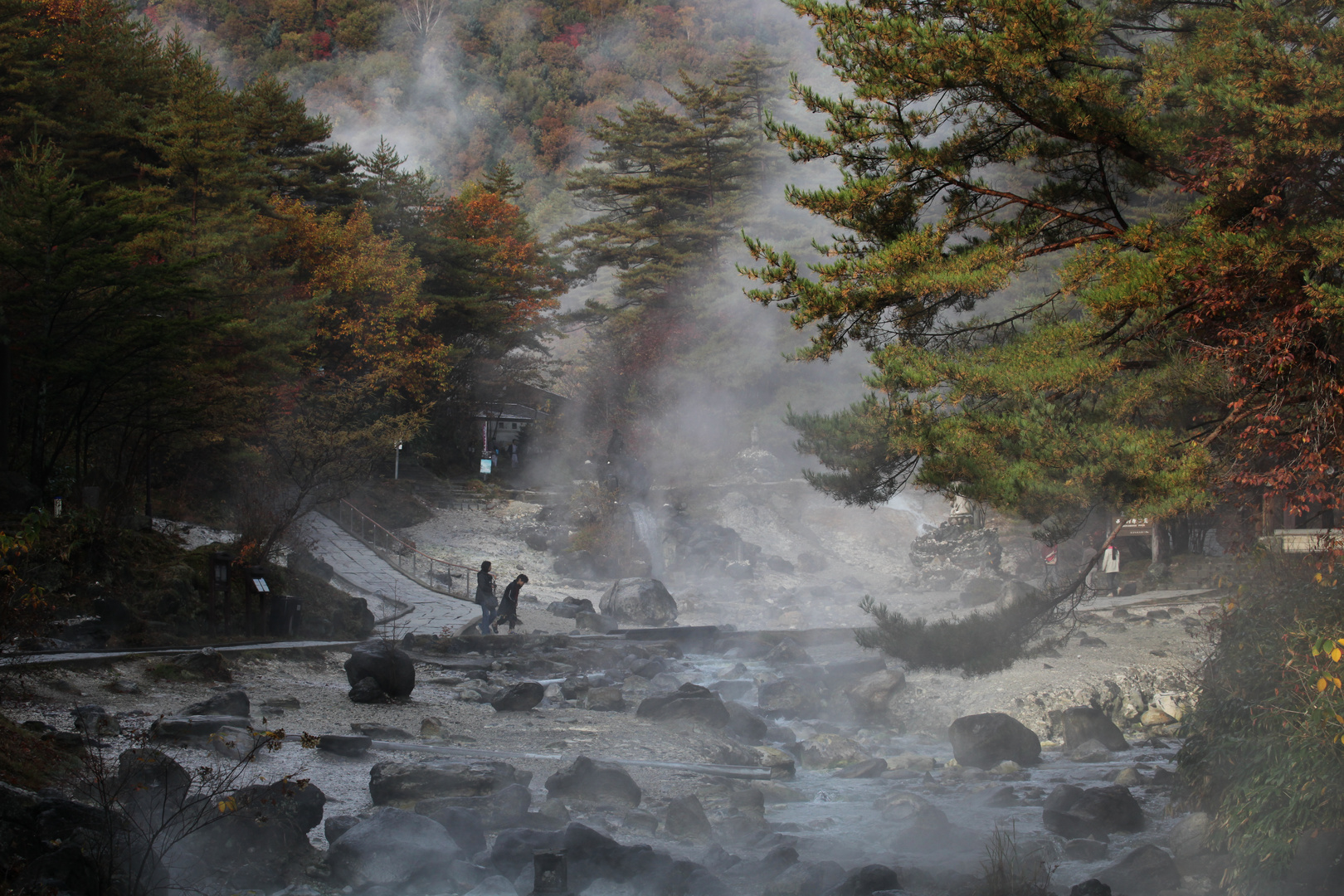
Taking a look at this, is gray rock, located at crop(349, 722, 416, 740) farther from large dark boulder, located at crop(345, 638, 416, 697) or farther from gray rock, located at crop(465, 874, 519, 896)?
gray rock, located at crop(465, 874, 519, 896)

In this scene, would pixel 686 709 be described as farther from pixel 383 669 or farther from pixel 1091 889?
pixel 1091 889

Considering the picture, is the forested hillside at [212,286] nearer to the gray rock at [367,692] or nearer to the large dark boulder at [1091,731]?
the gray rock at [367,692]

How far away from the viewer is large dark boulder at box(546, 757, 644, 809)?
31.7ft

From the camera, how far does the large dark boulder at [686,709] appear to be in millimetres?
13625

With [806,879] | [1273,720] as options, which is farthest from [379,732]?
[1273,720]

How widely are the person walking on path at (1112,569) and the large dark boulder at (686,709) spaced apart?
488 inches

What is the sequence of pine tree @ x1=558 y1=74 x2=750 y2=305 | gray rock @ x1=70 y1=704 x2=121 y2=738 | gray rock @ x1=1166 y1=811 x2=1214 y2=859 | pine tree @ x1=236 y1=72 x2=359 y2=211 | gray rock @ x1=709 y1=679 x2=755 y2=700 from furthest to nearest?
pine tree @ x1=558 y1=74 x2=750 y2=305 → pine tree @ x1=236 y1=72 x2=359 y2=211 → gray rock @ x1=709 y1=679 x2=755 y2=700 → gray rock @ x1=1166 y1=811 x2=1214 y2=859 → gray rock @ x1=70 y1=704 x2=121 y2=738

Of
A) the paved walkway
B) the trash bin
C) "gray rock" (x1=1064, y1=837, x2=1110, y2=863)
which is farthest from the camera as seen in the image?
the paved walkway

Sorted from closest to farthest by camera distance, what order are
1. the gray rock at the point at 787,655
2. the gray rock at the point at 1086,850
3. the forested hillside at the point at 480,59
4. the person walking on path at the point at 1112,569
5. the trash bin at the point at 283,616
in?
the gray rock at the point at 1086,850, the trash bin at the point at 283,616, the gray rock at the point at 787,655, the person walking on path at the point at 1112,569, the forested hillside at the point at 480,59

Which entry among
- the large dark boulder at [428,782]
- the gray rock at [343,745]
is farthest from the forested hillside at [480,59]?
the large dark boulder at [428,782]

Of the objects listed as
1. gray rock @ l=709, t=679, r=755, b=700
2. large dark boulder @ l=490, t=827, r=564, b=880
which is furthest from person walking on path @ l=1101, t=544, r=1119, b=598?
large dark boulder @ l=490, t=827, r=564, b=880

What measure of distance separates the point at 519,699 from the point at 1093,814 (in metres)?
7.28

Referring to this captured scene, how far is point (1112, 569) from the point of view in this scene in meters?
23.7

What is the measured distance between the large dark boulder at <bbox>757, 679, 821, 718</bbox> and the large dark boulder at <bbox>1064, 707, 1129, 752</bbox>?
3872 millimetres
